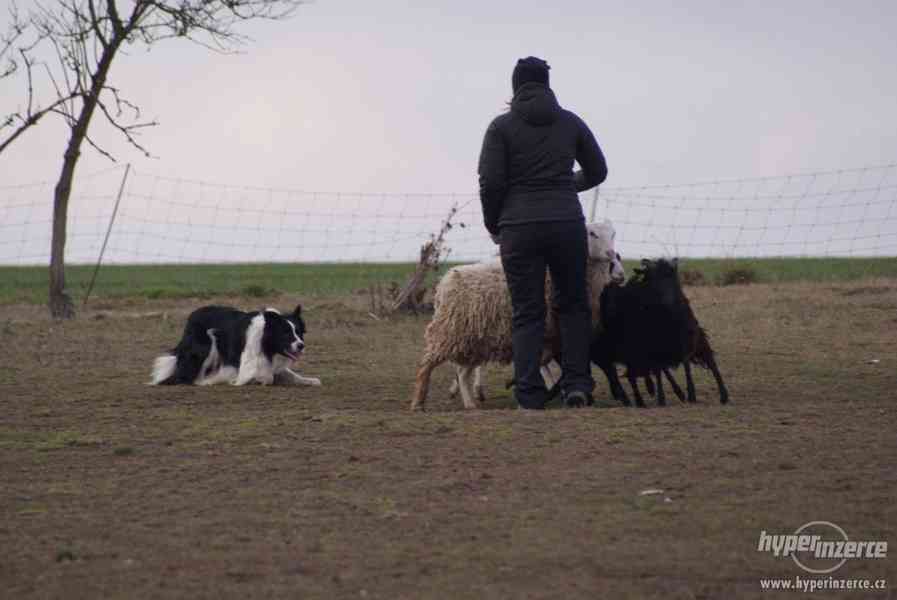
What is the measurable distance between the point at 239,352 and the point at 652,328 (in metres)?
3.98

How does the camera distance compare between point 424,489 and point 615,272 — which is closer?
point 424,489

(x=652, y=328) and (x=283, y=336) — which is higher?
(x=652, y=328)

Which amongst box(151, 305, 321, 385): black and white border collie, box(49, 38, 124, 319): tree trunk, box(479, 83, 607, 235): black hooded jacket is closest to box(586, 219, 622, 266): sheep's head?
box(479, 83, 607, 235): black hooded jacket

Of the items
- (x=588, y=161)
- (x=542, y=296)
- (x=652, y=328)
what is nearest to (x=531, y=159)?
(x=588, y=161)

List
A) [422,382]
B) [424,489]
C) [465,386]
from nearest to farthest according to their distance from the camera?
1. [424,489]
2. [422,382]
3. [465,386]

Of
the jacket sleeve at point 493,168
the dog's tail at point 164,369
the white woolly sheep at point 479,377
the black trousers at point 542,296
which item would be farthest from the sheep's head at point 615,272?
the dog's tail at point 164,369

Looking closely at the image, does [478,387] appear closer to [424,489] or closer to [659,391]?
[659,391]

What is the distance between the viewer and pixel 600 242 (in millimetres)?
10125

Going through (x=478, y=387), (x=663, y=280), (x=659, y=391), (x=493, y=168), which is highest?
(x=493, y=168)

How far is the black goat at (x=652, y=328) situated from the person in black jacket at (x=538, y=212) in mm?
401

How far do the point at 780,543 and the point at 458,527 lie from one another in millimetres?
1300

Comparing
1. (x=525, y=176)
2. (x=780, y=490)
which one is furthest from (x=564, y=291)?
(x=780, y=490)

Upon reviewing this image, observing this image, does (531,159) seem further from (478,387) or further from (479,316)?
(478,387)

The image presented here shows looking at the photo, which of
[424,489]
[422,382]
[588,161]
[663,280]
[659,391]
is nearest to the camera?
[424,489]
